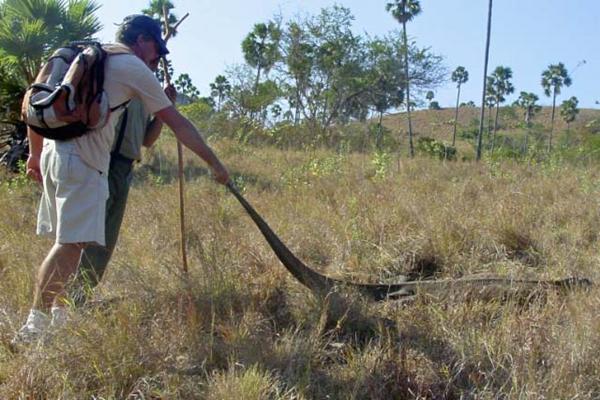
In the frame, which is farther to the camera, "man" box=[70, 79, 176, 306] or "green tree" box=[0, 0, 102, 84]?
"green tree" box=[0, 0, 102, 84]

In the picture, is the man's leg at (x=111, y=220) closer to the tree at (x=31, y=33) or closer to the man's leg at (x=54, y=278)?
the man's leg at (x=54, y=278)

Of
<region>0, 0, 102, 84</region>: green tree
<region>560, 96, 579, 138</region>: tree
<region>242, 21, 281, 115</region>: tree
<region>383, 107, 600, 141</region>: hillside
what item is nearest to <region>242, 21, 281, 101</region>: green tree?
<region>242, 21, 281, 115</region>: tree

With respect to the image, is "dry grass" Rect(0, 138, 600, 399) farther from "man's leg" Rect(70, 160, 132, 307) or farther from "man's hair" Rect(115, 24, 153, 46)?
"man's hair" Rect(115, 24, 153, 46)

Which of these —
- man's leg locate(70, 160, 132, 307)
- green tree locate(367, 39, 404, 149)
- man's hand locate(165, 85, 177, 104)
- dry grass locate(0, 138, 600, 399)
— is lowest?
dry grass locate(0, 138, 600, 399)

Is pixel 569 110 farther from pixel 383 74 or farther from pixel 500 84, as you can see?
pixel 383 74

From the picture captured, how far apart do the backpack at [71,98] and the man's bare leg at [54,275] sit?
A: 0.51 metres

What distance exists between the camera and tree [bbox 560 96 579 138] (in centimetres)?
5272

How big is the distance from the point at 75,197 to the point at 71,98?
442mm

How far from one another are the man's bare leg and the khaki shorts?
0.19 ft

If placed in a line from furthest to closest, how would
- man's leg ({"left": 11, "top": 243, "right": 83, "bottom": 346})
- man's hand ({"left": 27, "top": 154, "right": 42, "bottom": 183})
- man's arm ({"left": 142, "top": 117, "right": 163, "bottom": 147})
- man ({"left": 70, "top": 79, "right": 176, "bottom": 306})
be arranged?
man's arm ({"left": 142, "top": 117, "right": 163, "bottom": 147}) → man ({"left": 70, "top": 79, "right": 176, "bottom": 306}) → man's hand ({"left": 27, "top": 154, "right": 42, "bottom": 183}) → man's leg ({"left": 11, "top": 243, "right": 83, "bottom": 346})

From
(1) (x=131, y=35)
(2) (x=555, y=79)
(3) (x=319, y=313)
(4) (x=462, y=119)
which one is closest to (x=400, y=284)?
(3) (x=319, y=313)

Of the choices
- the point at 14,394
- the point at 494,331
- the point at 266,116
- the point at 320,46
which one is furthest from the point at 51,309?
the point at 320,46

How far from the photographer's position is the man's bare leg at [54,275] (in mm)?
2520

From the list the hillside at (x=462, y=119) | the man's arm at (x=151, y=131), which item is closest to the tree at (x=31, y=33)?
the man's arm at (x=151, y=131)
